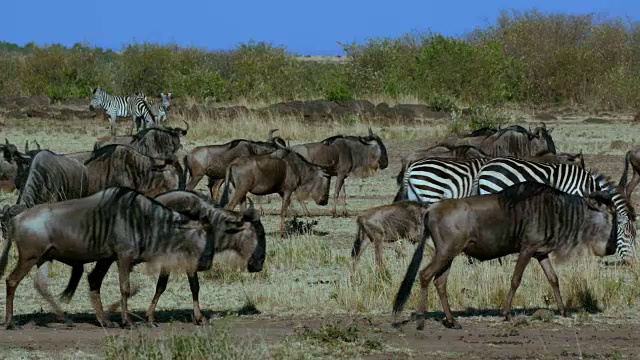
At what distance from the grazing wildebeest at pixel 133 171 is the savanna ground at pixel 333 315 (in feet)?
3.56

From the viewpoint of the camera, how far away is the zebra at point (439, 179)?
11.1m

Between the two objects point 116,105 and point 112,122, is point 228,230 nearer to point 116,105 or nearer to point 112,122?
point 112,122

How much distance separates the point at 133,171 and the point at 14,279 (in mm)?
4132

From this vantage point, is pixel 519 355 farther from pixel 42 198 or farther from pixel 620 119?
pixel 620 119

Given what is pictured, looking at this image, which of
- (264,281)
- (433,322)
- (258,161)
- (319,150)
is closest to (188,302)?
(264,281)

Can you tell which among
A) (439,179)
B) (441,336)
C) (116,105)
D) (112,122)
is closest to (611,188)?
(439,179)

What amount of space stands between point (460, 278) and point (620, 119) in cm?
1959

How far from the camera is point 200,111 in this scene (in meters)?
26.6

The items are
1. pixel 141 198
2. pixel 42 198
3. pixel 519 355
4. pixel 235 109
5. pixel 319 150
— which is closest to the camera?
pixel 519 355

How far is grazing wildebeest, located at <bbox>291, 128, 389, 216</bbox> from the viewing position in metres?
15.3

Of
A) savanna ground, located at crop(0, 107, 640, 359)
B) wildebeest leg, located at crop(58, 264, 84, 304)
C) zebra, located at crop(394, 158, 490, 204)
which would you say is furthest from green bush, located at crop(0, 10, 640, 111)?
wildebeest leg, located at crop(58, 264, 84, 304)

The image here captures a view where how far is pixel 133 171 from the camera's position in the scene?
1119 cm

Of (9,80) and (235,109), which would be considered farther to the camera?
(9,80)

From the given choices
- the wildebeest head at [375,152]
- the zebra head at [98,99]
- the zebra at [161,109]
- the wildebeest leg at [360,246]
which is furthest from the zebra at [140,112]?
the wildebeest leg at [360,246]
